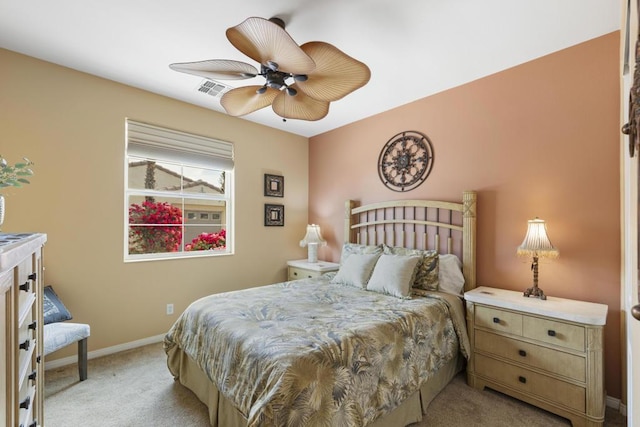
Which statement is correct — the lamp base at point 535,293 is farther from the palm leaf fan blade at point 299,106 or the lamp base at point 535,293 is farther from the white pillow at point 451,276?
the palm leaf fan blade at point 299,106

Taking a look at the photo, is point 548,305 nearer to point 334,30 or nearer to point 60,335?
point 334,30

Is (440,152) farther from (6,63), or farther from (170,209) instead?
(6,63)

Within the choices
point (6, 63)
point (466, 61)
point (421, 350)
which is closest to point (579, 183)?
point (466, 61)

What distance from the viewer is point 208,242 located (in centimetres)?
366

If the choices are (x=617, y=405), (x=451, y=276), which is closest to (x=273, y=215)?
(x=451, y=276)

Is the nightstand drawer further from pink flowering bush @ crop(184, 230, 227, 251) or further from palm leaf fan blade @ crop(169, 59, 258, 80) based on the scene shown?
pink flowering bush @ crop(184, 230, 227, 251)

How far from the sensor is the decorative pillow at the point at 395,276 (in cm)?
249

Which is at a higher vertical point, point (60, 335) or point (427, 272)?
point (427, 272)

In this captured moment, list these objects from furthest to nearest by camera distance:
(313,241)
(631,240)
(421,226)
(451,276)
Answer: (313,241), (421,226), (451,276), (631,240)

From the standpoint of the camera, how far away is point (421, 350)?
199 cm

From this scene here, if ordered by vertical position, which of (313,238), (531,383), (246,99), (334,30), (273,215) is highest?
(334,30)

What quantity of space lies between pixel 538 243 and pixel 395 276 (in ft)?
3.59

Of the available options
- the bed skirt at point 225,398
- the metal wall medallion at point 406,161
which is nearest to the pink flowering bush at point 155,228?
the bed skirt at point 225,398

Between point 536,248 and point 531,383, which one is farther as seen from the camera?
point 536,248
